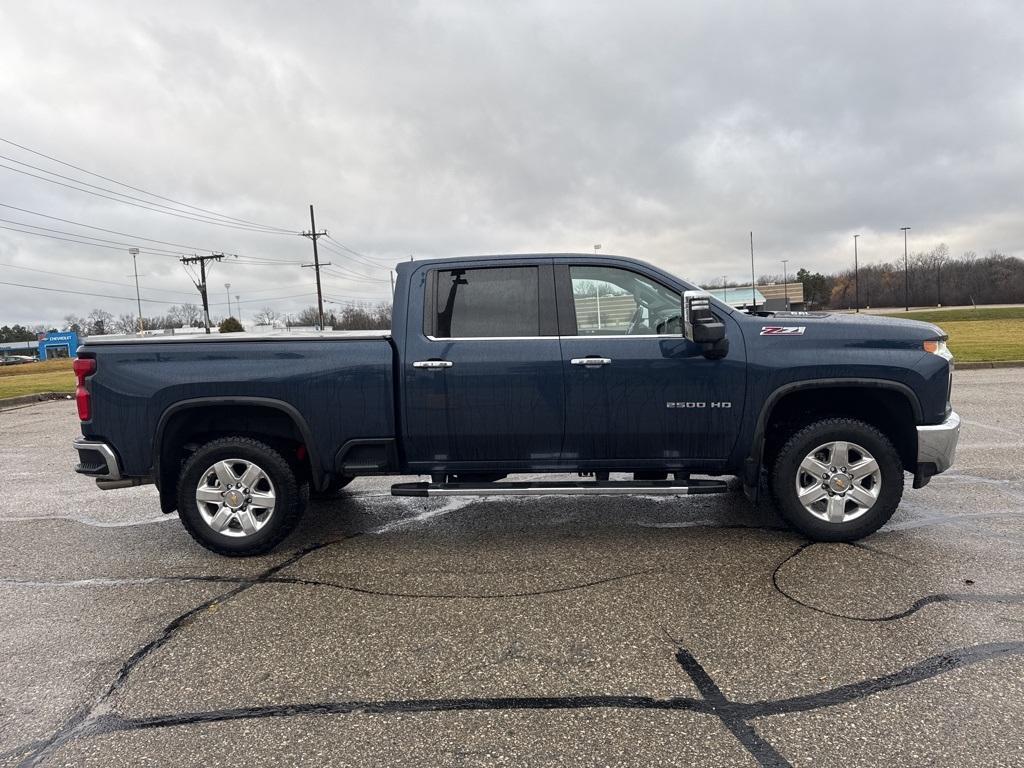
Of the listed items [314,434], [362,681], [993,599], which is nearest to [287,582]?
[314,434]

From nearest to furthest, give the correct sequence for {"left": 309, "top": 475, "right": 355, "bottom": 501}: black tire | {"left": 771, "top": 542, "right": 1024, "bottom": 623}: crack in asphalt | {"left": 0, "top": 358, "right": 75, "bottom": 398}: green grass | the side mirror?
{"left": 771, "top": 542, "right": 1024, "bottom": 623}: crack in asphalt
the side mirror
{"left": 309, "top": 475, "right": 355, "bottom": 501}: black tire
{"left": 0, "top": 358, "right": 75, "bottom": 398}: green grass

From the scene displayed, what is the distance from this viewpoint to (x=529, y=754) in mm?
2428

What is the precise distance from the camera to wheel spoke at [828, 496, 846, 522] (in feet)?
14.4

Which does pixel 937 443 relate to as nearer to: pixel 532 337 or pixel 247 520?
pixel 532 337

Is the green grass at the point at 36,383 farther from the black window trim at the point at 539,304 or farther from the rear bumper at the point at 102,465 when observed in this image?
the black window trim at the point at 539,304

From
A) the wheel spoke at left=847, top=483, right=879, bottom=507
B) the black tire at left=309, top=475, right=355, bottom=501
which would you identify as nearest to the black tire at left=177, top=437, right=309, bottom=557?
the black tire at left=309, top=475, right=355, bottom=501

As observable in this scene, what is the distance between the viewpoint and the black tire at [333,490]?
5309mm

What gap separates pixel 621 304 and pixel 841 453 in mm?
1760

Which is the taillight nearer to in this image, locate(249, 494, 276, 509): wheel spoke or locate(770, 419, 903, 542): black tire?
locate(249, 494, 276, 509): wheel spoke

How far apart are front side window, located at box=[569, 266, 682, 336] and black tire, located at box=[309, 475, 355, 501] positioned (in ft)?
7.50

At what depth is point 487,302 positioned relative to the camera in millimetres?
4570

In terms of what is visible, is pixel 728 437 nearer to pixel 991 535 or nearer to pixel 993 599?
pixel 993 599

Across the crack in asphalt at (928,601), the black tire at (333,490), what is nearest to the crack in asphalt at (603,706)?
the crack in asphalt at (928,601)

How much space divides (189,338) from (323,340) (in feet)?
3.08
